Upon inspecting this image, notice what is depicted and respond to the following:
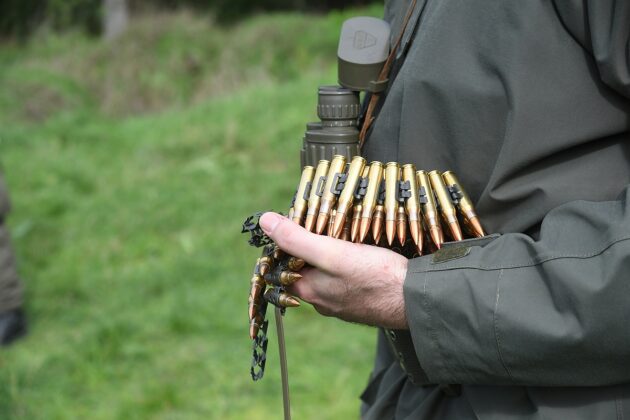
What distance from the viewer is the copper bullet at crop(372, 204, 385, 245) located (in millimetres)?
1844

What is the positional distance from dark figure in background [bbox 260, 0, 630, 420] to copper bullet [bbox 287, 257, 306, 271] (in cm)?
3

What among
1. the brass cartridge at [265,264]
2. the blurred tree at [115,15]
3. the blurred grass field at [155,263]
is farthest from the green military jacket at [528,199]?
the blurred tree at [115,15]

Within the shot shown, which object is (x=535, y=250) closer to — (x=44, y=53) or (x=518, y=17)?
(x=518, y=17)

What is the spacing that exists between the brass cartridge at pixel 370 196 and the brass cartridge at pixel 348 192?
1.1 inches

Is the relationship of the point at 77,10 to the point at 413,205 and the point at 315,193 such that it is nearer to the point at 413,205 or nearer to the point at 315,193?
the point at 315,193

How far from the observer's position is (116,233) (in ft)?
26.0

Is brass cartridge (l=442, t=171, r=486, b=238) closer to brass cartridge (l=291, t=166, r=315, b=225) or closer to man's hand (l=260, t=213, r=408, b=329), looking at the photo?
man's hand (l=260, t=213, r=408, b=329)

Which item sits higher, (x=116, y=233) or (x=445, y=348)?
(x=445, y=348)

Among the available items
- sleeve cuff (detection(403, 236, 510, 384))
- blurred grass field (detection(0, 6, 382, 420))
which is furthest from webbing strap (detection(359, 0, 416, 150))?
blurred grass field (detection(0, 6, 382, 420))

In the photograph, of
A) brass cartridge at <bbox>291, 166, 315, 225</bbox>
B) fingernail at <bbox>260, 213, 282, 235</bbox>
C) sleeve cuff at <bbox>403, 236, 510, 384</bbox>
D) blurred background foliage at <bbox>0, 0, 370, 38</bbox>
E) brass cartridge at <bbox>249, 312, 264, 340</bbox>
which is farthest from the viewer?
blurred background foliage at <bbox>0, 0, 370, 38</bbox>

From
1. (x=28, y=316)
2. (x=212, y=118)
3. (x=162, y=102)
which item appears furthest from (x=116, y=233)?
(x=162, y=102)

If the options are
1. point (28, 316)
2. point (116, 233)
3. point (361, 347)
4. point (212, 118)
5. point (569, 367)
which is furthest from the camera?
point (212, 118)

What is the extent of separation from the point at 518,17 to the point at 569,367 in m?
0.71

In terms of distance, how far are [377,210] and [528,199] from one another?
1.07 ft
